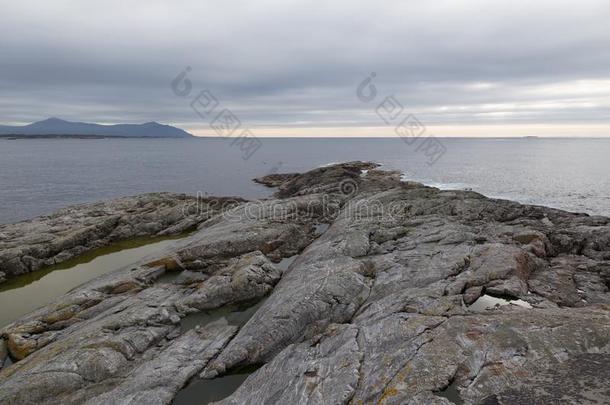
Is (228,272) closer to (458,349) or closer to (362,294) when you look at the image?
(362,294)

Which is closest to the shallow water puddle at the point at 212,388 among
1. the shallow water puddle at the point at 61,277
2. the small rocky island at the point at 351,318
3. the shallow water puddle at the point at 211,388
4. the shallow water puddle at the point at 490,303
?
the shallow water puddle at the point at 211,388

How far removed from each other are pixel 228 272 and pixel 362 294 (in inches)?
402

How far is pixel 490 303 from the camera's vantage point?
16297 millimetres

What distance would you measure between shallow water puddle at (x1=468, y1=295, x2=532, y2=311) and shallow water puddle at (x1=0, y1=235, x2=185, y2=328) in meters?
27.6

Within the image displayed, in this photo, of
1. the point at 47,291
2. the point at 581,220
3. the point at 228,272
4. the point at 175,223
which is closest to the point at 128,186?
the point at 175,223

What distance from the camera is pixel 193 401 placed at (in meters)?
15.0

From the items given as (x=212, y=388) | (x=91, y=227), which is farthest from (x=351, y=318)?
(x=91, y=227)

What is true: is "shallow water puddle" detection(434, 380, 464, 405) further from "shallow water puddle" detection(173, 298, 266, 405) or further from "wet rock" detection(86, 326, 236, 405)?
"wet rock" detection(86, 326, 236, 405)

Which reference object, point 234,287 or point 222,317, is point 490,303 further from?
point 234,287

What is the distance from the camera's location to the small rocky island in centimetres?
1101

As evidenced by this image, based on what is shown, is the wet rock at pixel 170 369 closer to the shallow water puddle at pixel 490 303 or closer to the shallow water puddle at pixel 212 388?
the shallow water puddle at pixel 212 388

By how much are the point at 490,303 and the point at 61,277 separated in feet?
118

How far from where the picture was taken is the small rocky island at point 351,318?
11008mm

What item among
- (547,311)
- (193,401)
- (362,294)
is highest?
(547,311)
